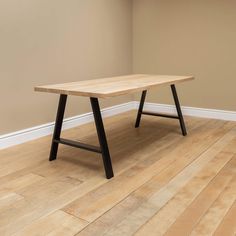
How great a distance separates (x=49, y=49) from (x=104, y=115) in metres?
1.06

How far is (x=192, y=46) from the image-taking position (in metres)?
3.35

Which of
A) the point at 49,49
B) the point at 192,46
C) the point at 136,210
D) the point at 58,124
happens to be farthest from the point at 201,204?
the point at 192,46

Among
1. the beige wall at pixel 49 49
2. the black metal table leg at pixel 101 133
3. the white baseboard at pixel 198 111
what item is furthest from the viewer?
the white baseboard at pixel 198 111

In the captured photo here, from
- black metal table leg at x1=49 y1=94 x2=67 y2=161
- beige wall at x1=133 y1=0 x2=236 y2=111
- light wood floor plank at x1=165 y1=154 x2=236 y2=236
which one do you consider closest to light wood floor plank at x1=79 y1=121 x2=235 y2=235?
light wood floor plank at x1=165 y1=154 x2=236 y2=236

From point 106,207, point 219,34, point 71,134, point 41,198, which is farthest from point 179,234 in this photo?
point 219,34

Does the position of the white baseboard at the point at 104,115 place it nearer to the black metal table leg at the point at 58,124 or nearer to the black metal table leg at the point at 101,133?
the black metal table leg at the point at 58,124

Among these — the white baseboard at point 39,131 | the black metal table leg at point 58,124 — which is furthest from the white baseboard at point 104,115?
the black metal table leg at point 58,124

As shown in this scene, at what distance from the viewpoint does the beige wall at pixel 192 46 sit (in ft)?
10.3

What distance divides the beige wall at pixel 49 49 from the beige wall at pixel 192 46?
1.19ft

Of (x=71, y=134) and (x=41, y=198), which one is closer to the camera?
(x=41, y=198)

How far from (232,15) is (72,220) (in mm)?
2605

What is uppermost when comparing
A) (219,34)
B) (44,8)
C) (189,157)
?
(44,8)

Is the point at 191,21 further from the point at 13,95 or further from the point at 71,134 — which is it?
the point at 13,95

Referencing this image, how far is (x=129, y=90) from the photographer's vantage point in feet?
6.01
